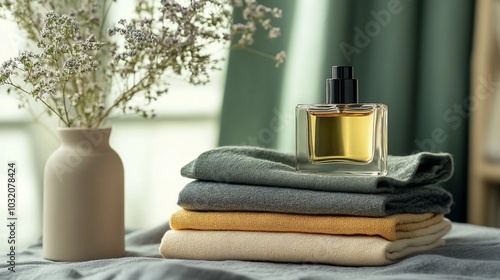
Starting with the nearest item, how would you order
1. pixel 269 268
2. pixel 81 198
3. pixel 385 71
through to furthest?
1. pixel 269 268
2. pixel 81 198
3. pixel 385 71

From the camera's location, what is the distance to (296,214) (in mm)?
1070

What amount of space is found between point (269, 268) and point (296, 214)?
0.09 meters

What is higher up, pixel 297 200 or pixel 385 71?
pixel 385 71

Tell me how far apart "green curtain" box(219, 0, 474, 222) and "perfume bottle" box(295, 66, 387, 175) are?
72cm

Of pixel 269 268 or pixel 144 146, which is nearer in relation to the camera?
pixel 269 268

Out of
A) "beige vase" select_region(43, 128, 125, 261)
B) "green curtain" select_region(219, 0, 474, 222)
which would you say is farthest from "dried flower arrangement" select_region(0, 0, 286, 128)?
"green curtain" select_region(219, 0, 474, 222)

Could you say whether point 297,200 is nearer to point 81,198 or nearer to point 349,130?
point 349,130

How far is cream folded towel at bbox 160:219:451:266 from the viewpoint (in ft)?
3.34

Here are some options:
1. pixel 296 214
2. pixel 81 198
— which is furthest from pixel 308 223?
pixel 81 198

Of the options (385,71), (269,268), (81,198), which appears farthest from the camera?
(385,71)

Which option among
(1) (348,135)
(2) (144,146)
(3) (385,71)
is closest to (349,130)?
(1) (348,135)

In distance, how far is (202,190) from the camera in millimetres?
1105

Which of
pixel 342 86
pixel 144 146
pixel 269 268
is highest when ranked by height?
pixel 342 86

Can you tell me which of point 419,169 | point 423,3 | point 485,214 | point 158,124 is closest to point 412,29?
point 423,3
